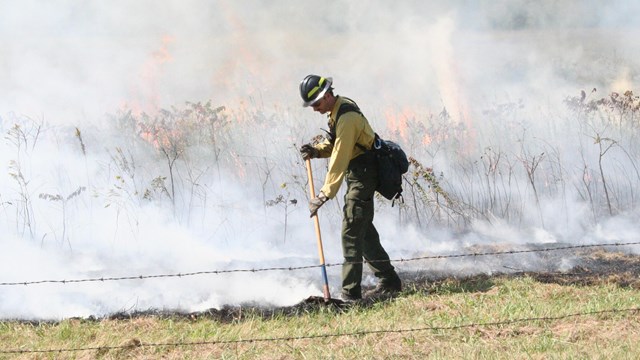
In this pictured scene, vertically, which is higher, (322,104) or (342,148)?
(322,104)

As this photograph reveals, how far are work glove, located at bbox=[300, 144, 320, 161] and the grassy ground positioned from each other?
1.24 metres

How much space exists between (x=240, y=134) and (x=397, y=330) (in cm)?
552

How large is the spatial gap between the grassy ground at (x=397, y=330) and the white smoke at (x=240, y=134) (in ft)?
2.41

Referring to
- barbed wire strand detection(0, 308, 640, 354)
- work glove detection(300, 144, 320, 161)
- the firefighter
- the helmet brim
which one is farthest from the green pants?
barbed wire strand detection(0, 308, 640, 354)

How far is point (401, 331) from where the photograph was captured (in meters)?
5.40

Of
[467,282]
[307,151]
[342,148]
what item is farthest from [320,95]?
[467,282]

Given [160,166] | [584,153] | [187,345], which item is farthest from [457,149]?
[187,345]

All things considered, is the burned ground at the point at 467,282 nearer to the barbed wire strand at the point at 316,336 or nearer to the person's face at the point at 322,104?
the barbed wire strand at the point at 316,336

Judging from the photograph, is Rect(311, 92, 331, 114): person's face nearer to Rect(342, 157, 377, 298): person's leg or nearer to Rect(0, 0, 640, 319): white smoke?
Rect(342, 157, 377, 298): person's leg

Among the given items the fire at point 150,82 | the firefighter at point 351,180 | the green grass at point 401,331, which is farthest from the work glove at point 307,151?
the fire at point 150,82

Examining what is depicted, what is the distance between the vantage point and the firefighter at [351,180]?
6.23 m

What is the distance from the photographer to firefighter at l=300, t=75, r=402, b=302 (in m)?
6.23

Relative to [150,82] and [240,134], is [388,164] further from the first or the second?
[150,82]

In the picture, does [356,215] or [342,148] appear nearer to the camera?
[342,148]
